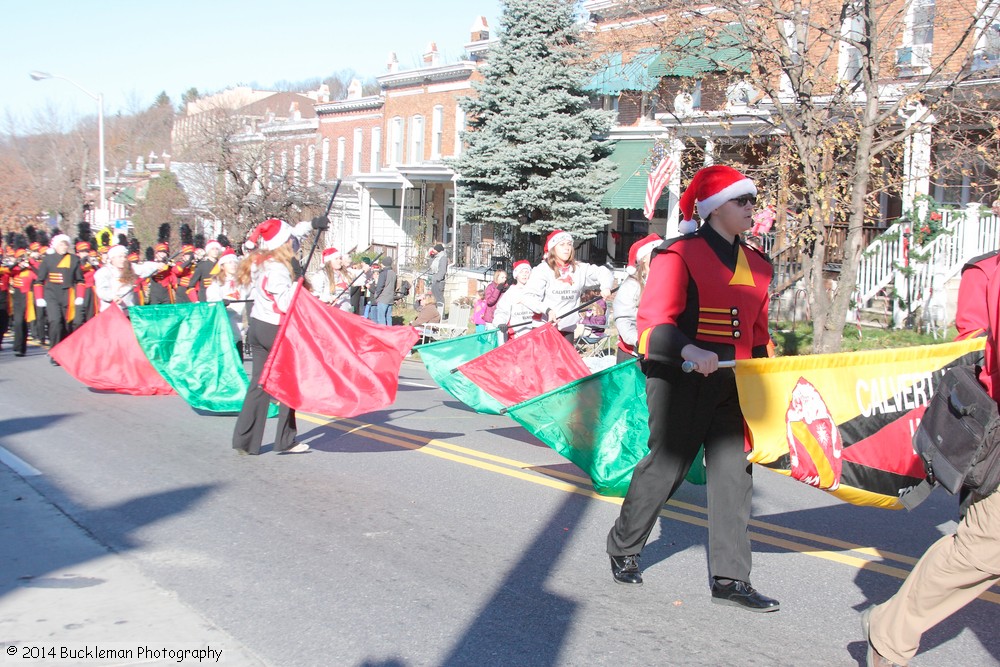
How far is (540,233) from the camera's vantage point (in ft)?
94.0

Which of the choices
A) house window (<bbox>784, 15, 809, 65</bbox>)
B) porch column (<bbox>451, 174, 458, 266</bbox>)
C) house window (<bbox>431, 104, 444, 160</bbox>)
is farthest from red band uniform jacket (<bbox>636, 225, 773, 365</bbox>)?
house window (<bbox>431, 104, 444, 160</bbox>)

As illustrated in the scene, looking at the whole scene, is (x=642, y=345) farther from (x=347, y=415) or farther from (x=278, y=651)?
(x=347, y=415)

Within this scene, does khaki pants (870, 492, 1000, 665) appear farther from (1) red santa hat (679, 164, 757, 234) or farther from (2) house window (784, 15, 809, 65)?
(2) house window (784, 15, 809, 65)

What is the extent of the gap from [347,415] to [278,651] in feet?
13.3

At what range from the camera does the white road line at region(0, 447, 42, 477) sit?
311 inches

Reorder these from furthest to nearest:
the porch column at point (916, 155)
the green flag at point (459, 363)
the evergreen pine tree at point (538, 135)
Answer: the evergreen pine tree at point (538, 135)
the porch column at point (916, 155)
the green flag at point (459, 363)

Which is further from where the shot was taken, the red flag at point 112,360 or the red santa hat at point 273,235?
the red flag at point 112,360

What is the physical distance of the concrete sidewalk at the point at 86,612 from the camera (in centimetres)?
431

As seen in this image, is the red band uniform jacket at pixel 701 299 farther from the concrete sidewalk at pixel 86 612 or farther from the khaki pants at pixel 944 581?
the concrete sidewalk at pixel 86 612

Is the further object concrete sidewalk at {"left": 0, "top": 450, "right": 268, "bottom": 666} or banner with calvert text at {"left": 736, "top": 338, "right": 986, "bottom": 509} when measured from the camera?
banner with calvert text at {"left": 736, "top": 338, "right": 986, "bottom": 509}

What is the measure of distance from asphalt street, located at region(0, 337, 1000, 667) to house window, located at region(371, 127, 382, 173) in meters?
37.0

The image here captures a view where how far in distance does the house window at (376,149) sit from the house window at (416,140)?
360cm

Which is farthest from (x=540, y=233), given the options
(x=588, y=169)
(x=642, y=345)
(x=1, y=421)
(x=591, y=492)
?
(x=642, y=345)

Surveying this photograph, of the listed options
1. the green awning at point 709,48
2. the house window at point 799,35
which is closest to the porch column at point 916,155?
the house window at point 799,35
